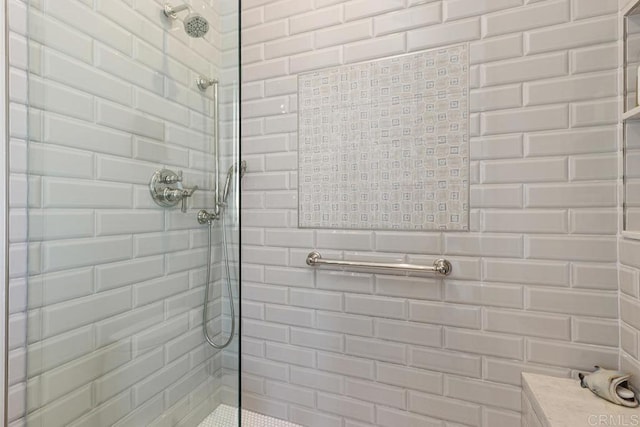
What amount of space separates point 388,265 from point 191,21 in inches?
49.6

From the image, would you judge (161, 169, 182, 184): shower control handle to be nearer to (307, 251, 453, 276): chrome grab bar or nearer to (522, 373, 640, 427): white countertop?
(307, 251, 453, 276): chrome grab bar

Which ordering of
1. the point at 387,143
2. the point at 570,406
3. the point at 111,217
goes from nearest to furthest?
the point at 570,406, the point at 111,217, the point at 387,143

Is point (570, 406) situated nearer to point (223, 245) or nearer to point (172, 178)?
point (223, 245)

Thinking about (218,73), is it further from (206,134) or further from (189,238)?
(189,238)

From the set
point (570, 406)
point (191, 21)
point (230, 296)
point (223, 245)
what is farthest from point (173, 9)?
point (570, 406)

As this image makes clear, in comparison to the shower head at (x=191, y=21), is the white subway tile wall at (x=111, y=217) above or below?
below

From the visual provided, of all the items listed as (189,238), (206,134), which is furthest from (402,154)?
(189,238)

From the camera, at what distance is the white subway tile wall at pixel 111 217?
2.96 feet

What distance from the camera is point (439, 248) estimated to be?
1243 millimetres

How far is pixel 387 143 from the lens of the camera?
132 centimetres

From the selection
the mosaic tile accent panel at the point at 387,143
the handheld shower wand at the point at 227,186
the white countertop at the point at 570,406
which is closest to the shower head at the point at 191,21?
the mosaic tile accent panel at the point at 387,143

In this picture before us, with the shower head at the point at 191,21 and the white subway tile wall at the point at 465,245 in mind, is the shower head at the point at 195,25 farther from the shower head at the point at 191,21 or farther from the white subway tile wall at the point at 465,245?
the white subway tile wall at the point at 465,245

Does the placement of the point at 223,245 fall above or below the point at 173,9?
below

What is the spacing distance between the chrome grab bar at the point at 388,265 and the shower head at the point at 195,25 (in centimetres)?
103
